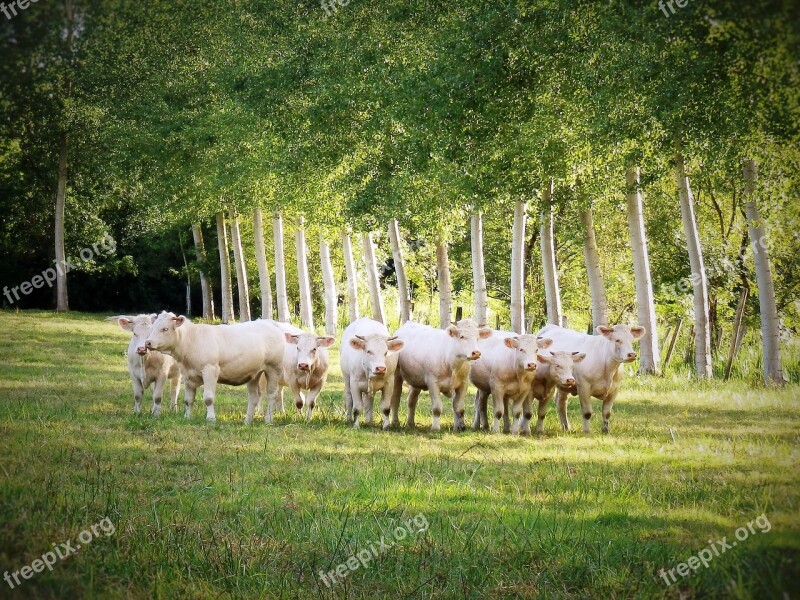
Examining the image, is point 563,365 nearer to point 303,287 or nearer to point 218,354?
point 218,354

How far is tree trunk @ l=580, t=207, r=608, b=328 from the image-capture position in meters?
23.0

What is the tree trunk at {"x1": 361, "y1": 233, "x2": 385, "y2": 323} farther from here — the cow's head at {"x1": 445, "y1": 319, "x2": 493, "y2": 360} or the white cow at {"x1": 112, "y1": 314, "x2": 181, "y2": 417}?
the cow's head at {"x1": 445, "y1": 319, "x2": 493, "y2": 360}

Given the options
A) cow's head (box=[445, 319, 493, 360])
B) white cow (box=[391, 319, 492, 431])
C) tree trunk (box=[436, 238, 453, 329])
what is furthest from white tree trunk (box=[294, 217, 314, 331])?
cow's head (box=[445, 319, 493, 360])

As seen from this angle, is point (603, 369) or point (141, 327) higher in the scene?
point (141, 327)

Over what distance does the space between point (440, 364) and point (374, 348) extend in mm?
1214

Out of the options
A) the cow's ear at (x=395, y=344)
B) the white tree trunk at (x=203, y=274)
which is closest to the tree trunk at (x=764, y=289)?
the cow's ear at (x=395, y=344)

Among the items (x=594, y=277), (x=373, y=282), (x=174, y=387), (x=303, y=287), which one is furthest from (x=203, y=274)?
(x=174, y=387)

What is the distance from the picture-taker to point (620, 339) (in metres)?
14.4

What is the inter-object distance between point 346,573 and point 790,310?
2585 centimetres

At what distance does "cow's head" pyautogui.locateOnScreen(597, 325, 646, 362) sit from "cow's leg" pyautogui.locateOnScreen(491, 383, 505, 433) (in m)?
1.98

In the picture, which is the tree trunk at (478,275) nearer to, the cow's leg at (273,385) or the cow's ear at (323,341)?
the cow's ear at (323,341)

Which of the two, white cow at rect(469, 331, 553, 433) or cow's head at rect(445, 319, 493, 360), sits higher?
cow's head at rect(445, 319, 493, 360)

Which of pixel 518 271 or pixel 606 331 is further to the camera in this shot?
pixel 518 271

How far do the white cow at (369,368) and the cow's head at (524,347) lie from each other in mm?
1890
